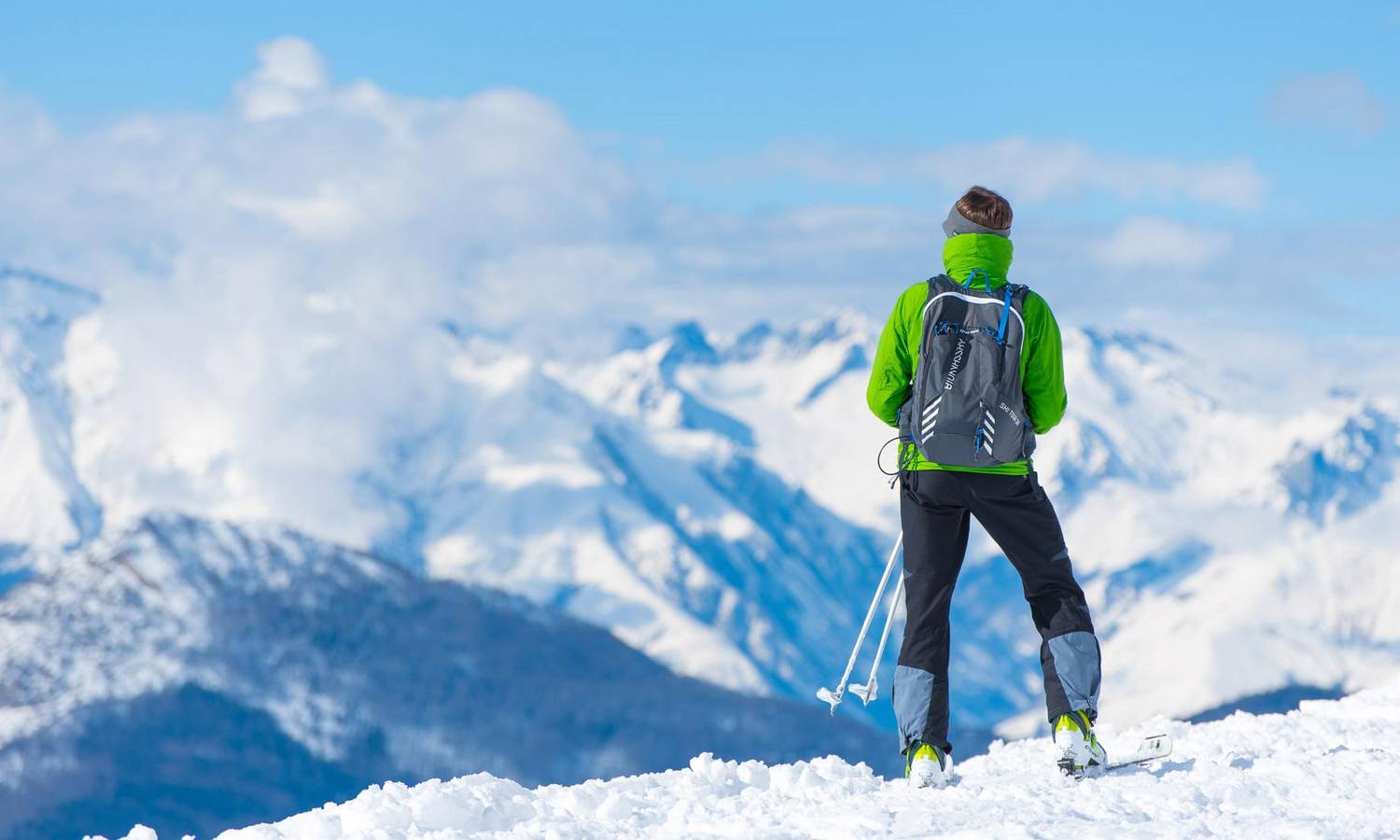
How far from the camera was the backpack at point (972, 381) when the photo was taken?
42.7 ft

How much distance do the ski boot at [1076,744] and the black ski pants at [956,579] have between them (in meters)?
0.09

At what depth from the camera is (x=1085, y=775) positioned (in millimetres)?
13789

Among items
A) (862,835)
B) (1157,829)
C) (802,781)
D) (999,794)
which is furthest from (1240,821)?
(802,781)

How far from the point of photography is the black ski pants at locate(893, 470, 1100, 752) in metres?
13.4

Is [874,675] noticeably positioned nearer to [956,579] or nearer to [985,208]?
[956,579]

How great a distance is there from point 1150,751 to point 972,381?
3.94 meters

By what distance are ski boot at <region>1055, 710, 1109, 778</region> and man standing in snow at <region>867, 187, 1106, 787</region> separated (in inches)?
0.4

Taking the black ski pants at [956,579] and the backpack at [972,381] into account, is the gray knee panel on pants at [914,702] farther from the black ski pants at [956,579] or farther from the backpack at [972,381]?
the backpack at [972,381]

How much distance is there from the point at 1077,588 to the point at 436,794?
5467 millimetres

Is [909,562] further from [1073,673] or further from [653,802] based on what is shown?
[653,802]

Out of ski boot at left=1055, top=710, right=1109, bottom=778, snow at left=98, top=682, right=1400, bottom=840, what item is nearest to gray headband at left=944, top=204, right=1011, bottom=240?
ski boot at left=1055, top=710, right=1109, bottom=778

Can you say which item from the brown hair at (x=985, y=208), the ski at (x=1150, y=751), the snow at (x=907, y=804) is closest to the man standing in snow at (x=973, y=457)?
the brown hair at (x=985, y=208)

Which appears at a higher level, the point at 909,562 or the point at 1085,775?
the point at 909,562

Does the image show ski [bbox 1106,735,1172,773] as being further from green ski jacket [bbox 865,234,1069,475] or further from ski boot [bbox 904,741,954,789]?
green ski jacket [bbox 865,234,1069,475]
